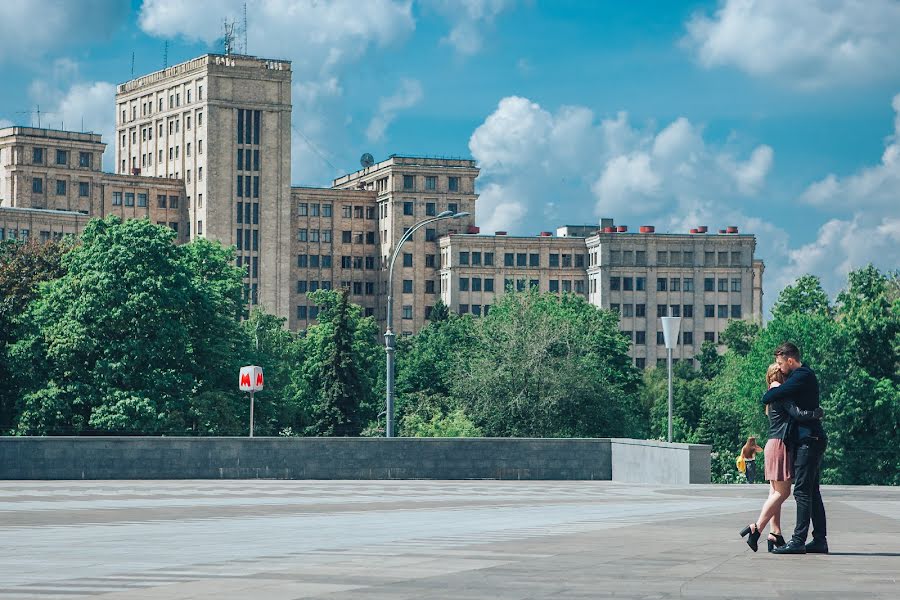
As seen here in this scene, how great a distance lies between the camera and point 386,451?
3875 cm

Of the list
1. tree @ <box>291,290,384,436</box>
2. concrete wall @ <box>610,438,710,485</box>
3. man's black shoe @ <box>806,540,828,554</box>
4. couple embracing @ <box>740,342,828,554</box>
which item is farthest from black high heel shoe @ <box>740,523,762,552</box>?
tree @ <box>291,290,384,436</box>

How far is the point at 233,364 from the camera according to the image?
71375mm

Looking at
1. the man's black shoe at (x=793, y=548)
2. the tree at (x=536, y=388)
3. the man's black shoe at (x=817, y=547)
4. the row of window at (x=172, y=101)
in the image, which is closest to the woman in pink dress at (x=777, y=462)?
the man's black shoe at (x=793, y=548)

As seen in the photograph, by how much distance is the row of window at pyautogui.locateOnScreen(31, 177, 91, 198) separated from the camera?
6978 inches

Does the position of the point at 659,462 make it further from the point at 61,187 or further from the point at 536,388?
the point at 61,187

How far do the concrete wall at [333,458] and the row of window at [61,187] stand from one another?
145504mm

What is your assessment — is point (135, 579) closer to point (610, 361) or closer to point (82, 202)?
point (610, 361)

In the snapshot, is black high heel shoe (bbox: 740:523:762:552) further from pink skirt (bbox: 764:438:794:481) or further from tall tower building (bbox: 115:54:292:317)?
tall tower building (bbox: 115:54:292:317)

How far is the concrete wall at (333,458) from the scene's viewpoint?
36812mm

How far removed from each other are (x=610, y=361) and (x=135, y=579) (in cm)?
8684

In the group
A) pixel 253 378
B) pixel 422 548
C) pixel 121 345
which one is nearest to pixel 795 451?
pixel 422 548

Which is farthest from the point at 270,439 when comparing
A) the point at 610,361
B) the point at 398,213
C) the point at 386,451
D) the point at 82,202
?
the point at 398,213

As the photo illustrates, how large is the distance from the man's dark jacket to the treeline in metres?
33.9

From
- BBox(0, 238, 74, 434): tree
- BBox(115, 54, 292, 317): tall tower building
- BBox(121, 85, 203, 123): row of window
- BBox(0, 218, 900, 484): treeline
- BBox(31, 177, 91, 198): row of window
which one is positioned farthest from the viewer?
BBox(121, 85, 203, 123): row of window
